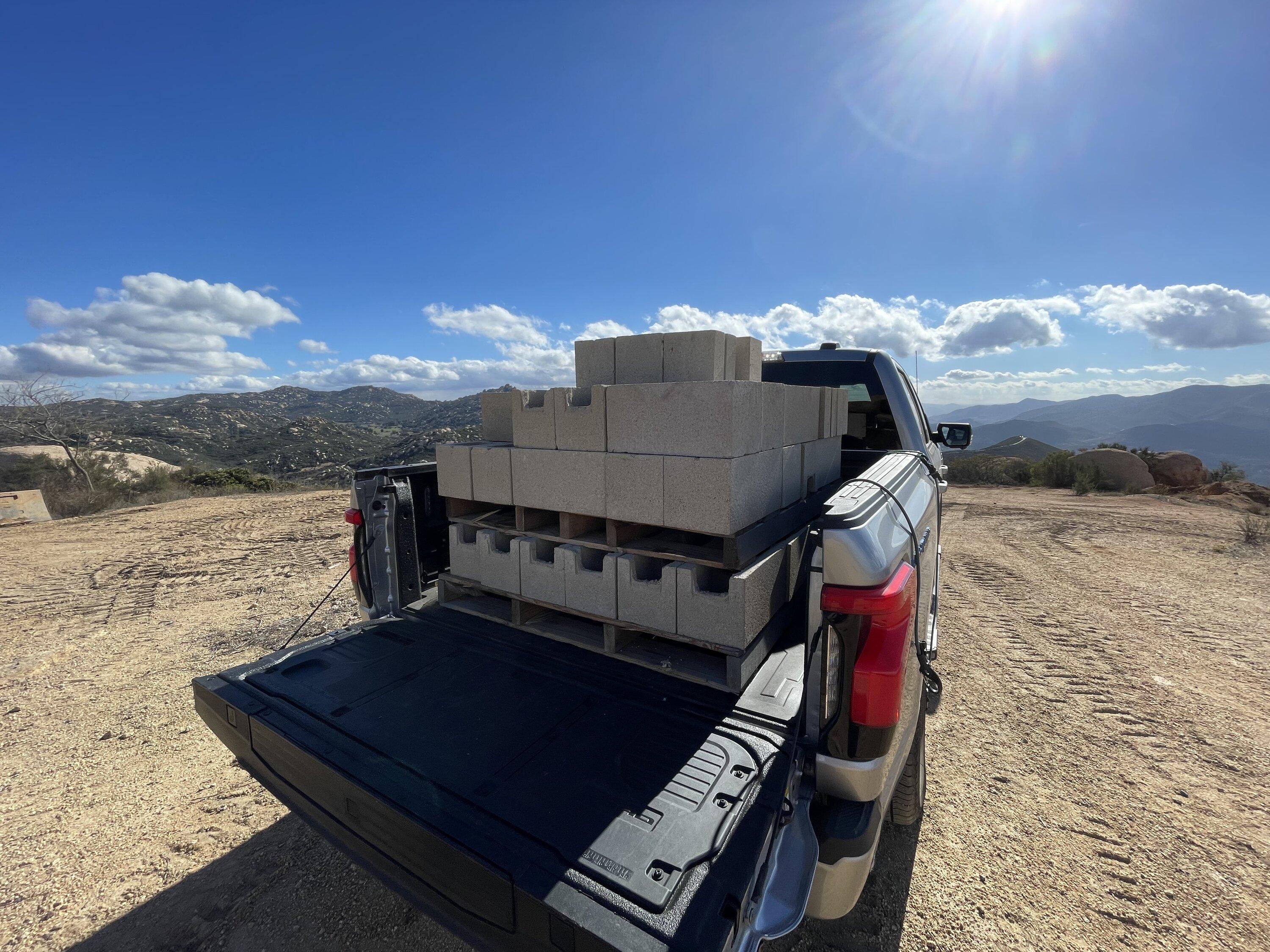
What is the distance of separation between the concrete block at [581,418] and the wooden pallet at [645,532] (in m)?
0.34

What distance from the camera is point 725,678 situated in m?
2.25

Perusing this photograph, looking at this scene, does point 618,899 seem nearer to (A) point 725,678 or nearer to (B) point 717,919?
(B) point 717,919

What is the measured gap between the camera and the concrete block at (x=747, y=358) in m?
2.76

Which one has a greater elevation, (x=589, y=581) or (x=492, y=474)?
(x=492, y=474)

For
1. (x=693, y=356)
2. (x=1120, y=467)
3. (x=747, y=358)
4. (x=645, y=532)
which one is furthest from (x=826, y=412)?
(x=1120, y=467)

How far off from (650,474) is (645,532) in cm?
58

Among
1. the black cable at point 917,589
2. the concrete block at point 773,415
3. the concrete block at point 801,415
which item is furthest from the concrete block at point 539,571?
the black cable at point 917,589

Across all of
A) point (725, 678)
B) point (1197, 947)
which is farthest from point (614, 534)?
point (1197, 947)

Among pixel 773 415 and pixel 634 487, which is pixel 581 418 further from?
pixel 773 415

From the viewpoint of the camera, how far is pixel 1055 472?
18.0m

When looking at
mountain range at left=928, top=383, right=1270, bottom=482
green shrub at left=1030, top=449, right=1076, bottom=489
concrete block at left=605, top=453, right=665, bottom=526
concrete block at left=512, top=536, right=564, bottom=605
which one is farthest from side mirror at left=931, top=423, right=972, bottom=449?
mountain range at left=928, top=383, right=1270, bottom=482

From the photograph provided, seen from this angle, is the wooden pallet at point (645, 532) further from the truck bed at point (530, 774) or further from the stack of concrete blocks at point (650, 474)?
the truck bed at point (530, 774)

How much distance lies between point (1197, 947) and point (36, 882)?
5205 millimetres

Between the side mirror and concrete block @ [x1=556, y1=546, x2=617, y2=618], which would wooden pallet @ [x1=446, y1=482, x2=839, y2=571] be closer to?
concrete block @ [x1=556, y1=546, x2=617, y2=618]
